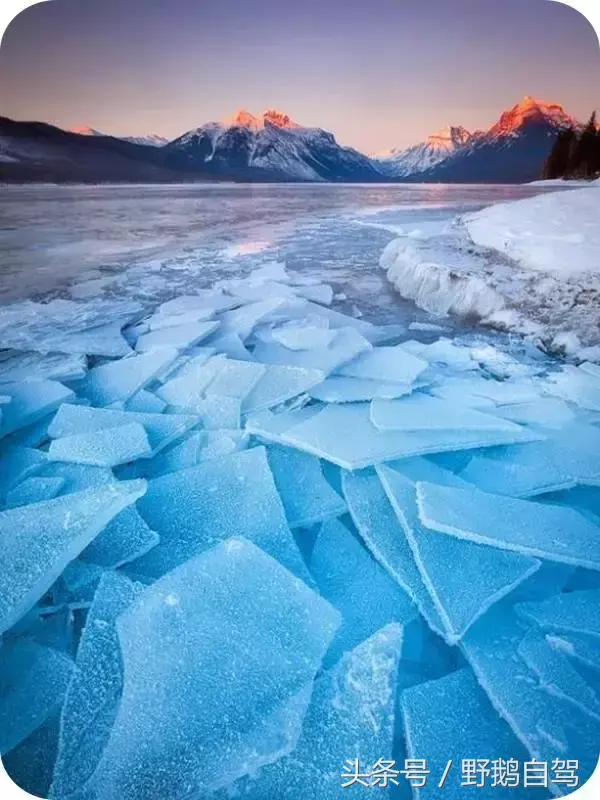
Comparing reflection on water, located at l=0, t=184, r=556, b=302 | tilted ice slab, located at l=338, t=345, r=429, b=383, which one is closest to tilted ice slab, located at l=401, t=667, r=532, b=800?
tilted ice slab, located at l=338, t=345, r=429, b=383

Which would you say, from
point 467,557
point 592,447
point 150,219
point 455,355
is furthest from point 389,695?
point 150,219

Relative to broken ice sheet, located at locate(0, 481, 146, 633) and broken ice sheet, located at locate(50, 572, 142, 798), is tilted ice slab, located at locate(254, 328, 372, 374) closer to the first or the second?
broken ice sheet, located at locate(0, 481, 146, 633)

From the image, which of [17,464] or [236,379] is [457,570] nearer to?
[236,379]

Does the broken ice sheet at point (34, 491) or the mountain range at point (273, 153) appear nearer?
the broken ice sheet at point (34, 491)

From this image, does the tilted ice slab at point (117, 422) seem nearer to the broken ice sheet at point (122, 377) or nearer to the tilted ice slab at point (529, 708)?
the broken ice sheet at point (122, 377)

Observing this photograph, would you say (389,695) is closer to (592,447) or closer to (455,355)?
(592,447)

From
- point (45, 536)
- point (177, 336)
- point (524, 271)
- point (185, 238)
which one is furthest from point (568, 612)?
point (185, 238)

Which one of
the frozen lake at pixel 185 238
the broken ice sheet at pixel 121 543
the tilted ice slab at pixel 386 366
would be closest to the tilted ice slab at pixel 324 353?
the tilted ice slab at pixel 386 366

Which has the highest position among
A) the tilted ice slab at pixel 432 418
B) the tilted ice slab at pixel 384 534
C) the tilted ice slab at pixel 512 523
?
the tilted ice slab at pixel 432 418
